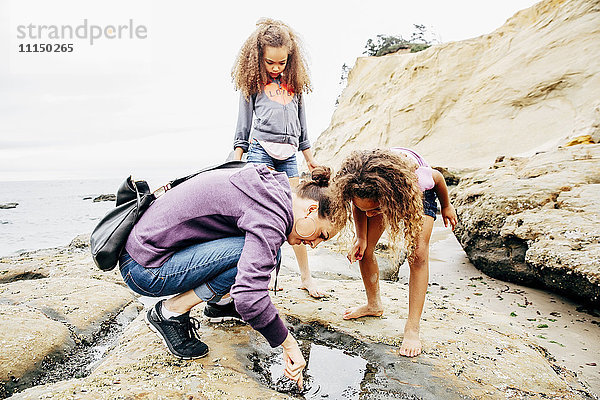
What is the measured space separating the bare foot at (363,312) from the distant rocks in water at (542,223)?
137 cm

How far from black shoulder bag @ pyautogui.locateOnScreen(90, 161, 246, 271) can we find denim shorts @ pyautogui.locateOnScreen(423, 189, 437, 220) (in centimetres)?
109

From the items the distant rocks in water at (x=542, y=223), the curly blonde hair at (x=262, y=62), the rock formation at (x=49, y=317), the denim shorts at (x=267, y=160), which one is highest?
the curly blonde hair at (x=262, y=62)

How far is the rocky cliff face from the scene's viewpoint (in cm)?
1206

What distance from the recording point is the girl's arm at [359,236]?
2.56 meters

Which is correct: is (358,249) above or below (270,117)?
below

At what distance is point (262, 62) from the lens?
3.08 m

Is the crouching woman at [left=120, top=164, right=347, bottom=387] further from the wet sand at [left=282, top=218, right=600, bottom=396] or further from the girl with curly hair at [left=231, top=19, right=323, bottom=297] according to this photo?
the wet sand at [left=282, top=218, right=600, bottom=396]

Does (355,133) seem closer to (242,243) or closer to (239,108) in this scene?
(239,108)

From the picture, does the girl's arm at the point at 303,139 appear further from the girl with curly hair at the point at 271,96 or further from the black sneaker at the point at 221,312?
the black sneaker at the point at 221,312

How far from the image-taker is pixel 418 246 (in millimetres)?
2396

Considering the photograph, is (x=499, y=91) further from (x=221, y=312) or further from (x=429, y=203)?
(x=221, y=312)

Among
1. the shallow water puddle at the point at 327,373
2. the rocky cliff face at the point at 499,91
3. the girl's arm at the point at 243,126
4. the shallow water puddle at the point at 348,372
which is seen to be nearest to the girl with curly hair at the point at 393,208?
the shallow water puddle at the point at 348,372

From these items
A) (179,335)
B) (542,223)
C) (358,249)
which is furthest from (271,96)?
(542,223)

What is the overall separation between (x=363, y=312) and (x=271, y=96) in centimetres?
165
